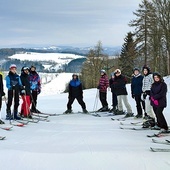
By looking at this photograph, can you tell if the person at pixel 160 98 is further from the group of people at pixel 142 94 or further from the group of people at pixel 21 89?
the group of people at pixel 21 89

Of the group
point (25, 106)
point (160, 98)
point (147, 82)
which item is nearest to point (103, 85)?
point (147, 82)

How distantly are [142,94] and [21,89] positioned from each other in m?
4.22

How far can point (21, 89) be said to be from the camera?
11.0 m

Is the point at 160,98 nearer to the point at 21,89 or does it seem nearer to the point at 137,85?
the point at 137,85

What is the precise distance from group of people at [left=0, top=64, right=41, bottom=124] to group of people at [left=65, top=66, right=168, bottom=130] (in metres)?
1.78

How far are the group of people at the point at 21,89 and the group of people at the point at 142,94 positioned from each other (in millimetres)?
1784

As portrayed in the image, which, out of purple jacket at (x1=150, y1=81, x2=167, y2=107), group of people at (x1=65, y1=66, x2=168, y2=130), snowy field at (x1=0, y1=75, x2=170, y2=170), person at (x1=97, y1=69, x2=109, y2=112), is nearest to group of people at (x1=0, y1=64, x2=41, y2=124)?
group of people at (x1=65, y1=66, x2=168, y2=130)

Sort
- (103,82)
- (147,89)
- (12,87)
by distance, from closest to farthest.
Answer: (147,89)
(12,87)
(103,82)

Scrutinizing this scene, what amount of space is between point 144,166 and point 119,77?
7.48 metres

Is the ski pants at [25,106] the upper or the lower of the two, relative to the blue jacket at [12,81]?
lower

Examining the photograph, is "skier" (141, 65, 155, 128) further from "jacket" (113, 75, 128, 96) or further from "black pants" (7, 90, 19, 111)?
"black pants" (7, 90, 19, 111)

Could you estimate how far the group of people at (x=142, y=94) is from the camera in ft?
27.5

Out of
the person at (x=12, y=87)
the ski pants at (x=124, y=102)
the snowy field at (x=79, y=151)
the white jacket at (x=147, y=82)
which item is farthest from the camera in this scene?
the ski pants at (x=124, y=102)

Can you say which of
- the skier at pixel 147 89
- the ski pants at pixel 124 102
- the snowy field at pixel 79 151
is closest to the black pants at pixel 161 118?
the snowy field at pixel 79 151
